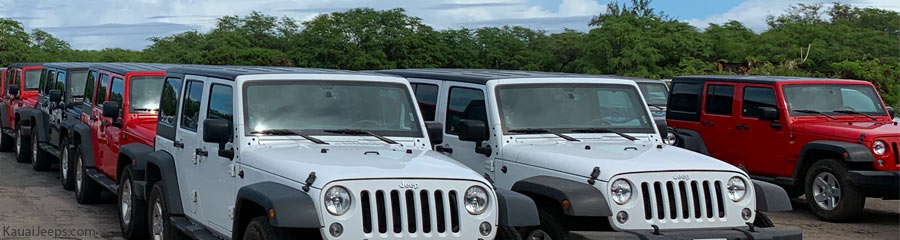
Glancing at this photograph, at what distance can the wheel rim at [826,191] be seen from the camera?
1157cm

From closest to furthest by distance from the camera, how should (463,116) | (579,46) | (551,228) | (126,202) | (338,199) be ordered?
(338,199) → (551,228) → (463,116) → (126,202) → (579,46)

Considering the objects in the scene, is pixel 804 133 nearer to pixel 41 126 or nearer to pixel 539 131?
pixel 539 131

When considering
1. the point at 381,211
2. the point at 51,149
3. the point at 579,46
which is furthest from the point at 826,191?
the point at 579,46

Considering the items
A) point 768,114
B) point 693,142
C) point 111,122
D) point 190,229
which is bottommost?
point 190,229

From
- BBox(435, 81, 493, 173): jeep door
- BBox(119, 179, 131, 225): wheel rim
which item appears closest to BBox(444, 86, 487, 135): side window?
BBox(435, 81, 493, 173): jeep door

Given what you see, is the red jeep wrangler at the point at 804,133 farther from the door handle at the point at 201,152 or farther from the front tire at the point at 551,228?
the door handle at the point at 201,152

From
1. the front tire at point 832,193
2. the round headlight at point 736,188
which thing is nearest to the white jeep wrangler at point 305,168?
the round headlight at point 736,188

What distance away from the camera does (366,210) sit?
20.1ft

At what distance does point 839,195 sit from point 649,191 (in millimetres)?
5040

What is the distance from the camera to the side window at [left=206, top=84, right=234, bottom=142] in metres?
7.55

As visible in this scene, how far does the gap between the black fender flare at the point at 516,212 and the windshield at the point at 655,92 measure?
1146 centimetres

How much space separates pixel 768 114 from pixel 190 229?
6938 mm

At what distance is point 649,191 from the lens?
23.8 feet

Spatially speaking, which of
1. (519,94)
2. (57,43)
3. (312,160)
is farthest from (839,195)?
(57,43)
